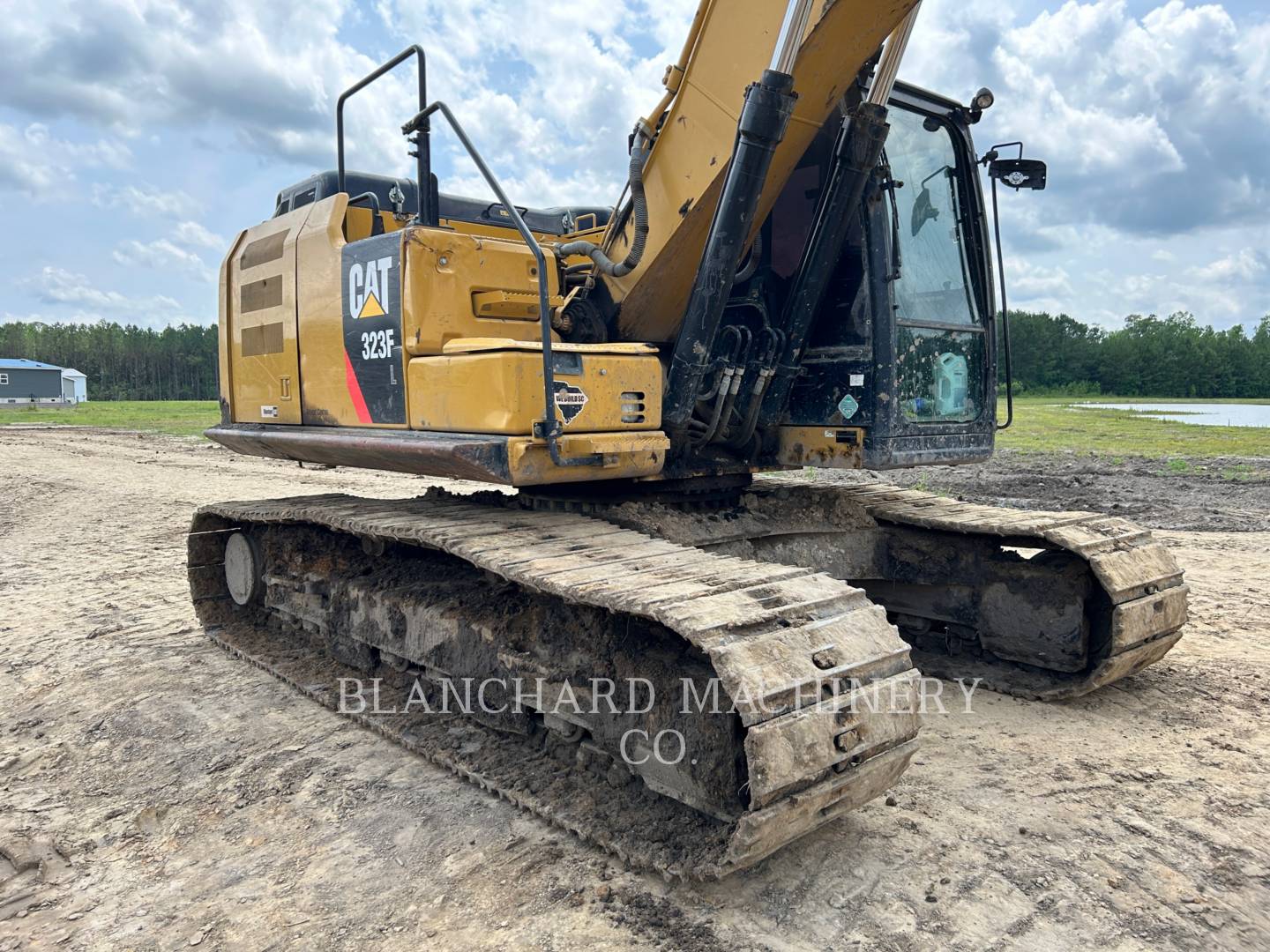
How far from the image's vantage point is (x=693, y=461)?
4711 millimetres

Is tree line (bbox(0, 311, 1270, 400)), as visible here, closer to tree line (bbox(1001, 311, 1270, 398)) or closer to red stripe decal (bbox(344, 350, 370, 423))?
tree line (bbox(1001, 311, 1270, 398))

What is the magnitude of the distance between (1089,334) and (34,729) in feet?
261

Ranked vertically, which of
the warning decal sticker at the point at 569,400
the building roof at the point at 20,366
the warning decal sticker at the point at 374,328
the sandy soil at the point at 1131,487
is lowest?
the sandy soil at the point at 1131,487

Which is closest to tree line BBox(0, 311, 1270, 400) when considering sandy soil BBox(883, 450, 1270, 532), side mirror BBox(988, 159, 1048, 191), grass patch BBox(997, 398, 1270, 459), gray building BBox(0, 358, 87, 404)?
gray building BBox(0, 358, 87, 404)

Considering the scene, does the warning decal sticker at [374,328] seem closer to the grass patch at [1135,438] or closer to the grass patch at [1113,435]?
the grass patch at [1113,435]

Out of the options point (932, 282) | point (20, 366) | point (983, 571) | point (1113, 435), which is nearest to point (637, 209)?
point (932, 282)

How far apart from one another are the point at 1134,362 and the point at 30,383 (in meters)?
72.5

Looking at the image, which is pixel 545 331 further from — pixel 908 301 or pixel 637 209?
pixel 908 301

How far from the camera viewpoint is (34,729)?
473cm

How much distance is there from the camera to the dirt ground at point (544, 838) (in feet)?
9.66

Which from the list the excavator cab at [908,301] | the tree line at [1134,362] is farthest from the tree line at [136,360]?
the excavator cab at [908,301]

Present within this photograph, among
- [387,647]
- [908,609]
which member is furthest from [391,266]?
[908,609]

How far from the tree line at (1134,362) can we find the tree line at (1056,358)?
63mm

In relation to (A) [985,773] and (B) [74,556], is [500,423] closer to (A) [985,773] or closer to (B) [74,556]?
(A) [985,773]
